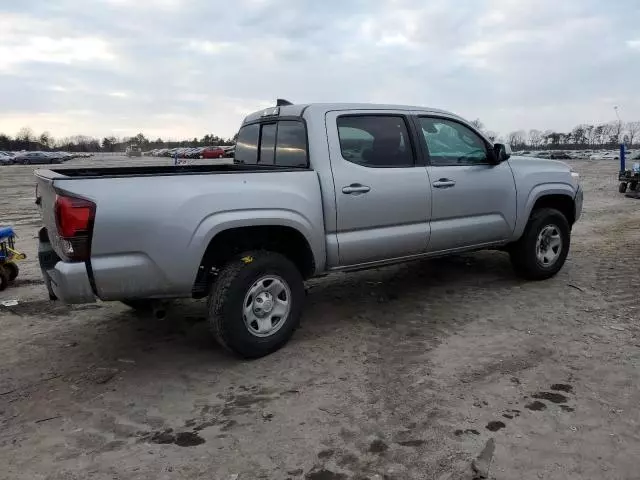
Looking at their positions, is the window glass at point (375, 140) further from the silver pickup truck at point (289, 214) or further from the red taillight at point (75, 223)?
the red taillight at point (75, 223)

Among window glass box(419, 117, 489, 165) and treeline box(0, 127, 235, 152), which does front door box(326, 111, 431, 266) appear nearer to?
window glass box(419, 117, 489, 165)

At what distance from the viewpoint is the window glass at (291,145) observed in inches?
181

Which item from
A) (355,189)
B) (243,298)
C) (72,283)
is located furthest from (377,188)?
(72,283)

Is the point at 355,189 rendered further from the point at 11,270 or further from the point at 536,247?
the point at 11,270

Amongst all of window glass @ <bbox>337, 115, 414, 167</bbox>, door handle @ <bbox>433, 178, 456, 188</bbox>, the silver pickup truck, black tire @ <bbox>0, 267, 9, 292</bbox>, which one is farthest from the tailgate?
door handle @ <bbox>433, 178, 456, 188</bbox>

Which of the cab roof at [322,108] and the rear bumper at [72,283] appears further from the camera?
the cab roof at [322,108]

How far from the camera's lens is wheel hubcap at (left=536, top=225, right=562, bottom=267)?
240 inches

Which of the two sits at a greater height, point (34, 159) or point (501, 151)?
point (34, 159)

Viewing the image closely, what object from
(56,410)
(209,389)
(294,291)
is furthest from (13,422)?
(294,291)

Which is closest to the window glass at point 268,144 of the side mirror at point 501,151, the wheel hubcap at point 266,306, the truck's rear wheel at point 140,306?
the wheel hubcap at point 266,306

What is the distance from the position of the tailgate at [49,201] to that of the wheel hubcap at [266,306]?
138 cm

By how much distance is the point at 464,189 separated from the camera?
531 cm

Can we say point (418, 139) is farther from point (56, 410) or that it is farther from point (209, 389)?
point (56, 410)

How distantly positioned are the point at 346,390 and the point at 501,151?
10.7ft
